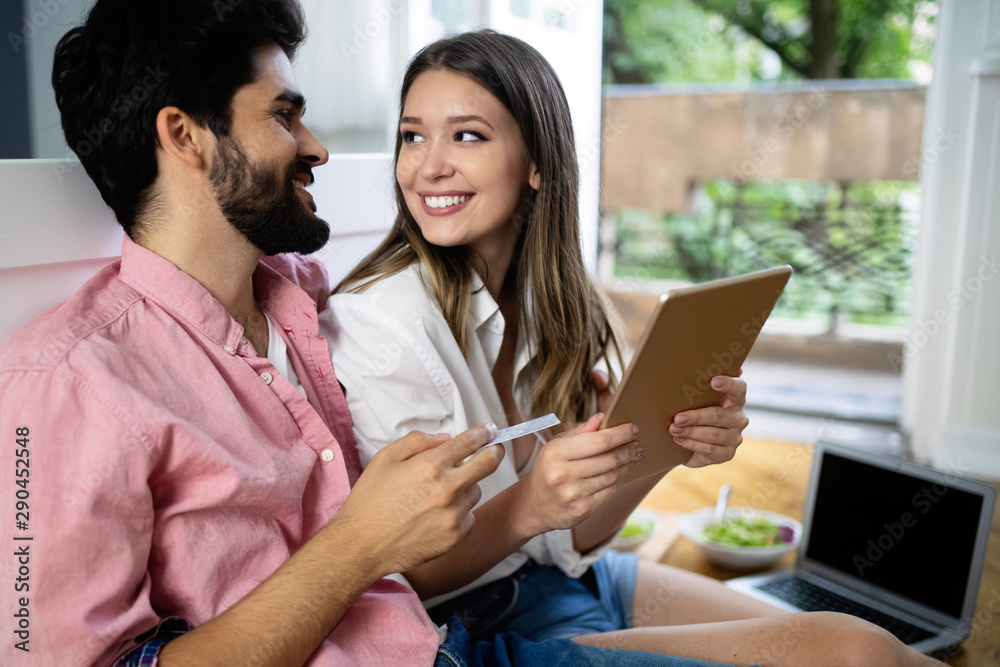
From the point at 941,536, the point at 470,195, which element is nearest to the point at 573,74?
the point at 470,195

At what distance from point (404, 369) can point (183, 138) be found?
1.38 feet

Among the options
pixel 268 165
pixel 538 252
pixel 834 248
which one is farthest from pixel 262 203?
pixel 834 248

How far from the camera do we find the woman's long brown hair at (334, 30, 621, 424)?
1.28 metres

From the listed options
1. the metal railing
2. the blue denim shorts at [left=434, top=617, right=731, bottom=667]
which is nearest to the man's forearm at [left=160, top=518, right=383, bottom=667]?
the blue denim shorts at [left=434, top=617, right=731, bottom=667]

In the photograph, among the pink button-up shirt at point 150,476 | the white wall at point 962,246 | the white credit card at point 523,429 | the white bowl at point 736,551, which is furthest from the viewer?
the white wall at point 962,246

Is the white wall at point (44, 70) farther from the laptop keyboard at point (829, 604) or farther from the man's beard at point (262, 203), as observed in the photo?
the laptop keyboard at point (829, 604)

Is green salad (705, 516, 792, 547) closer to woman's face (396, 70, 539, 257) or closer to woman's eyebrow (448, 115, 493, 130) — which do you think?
woman's face (396, 70, 539, 257)

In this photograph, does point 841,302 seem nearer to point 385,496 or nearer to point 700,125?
point 700,125

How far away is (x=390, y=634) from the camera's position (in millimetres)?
954

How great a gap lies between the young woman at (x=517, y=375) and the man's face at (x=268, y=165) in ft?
0.63

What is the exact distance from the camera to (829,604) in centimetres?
149

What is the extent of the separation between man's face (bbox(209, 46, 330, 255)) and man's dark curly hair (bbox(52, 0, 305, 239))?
0.10 ft

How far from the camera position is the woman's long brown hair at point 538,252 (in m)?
1.28
